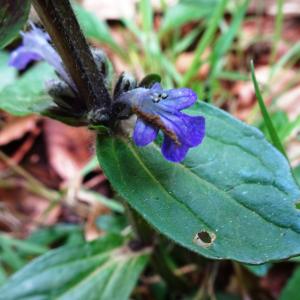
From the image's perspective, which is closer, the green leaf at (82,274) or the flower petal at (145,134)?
the flower petal at (145,134)

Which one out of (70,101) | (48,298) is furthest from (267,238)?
(48,298)

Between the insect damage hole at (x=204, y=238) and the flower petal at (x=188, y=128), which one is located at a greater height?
the flower petal at (x=188, y=128)

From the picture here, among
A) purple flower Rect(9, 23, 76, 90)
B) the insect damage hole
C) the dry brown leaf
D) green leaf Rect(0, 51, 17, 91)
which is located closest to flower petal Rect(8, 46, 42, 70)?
A: purple flower Rect(9, 23, 76, 90)

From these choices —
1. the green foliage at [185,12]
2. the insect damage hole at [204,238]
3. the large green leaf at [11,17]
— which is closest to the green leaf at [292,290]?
the insect damage hole at [204,238]

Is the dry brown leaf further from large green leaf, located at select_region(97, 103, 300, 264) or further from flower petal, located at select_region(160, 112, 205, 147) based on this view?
flower petal, located at select_region(160, 112, 205, 147)

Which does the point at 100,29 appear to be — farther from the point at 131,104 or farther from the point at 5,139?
the point at 131,104

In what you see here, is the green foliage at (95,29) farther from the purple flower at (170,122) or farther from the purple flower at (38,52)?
the purple flower at (170,122)
